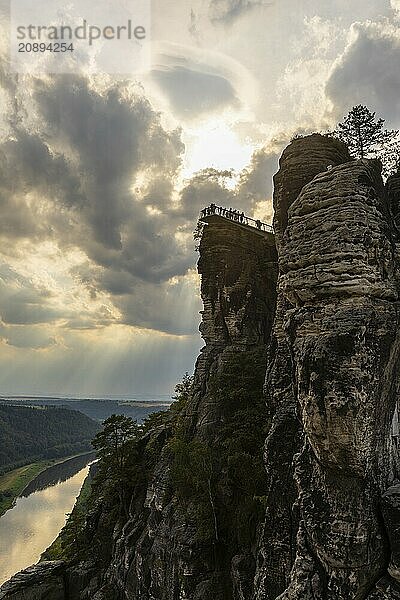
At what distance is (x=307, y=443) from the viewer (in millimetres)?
12883

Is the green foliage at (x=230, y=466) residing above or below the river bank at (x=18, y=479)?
above

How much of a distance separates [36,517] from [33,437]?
93336mm

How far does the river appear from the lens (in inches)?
2470

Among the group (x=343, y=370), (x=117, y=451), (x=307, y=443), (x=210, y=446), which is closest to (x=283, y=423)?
(x=307, y=443)

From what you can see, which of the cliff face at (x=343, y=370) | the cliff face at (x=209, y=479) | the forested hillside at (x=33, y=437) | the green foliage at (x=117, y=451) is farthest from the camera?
the forested hillside at (x=33, y=437)

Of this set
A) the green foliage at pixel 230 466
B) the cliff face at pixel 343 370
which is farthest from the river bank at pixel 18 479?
the cliff face at pixel 343 370

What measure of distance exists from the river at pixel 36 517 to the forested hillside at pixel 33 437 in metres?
19.9

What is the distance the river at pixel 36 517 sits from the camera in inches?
2470

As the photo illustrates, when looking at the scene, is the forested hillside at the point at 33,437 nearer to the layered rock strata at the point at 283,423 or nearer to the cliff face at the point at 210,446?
the cliff face at the point at 210,446

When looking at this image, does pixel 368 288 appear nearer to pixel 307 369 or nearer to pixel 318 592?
pixel 307 369

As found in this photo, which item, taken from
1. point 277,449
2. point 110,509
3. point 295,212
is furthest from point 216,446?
point 295,212

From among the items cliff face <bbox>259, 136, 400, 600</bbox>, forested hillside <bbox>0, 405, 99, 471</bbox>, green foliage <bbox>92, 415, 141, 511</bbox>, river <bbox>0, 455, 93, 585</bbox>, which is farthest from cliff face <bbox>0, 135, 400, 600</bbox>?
forested hillside <bbox>0, 405, 99, 471</bbox>

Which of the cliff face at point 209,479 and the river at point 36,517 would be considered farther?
the river at point 36,517

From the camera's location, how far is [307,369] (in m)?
11.8
